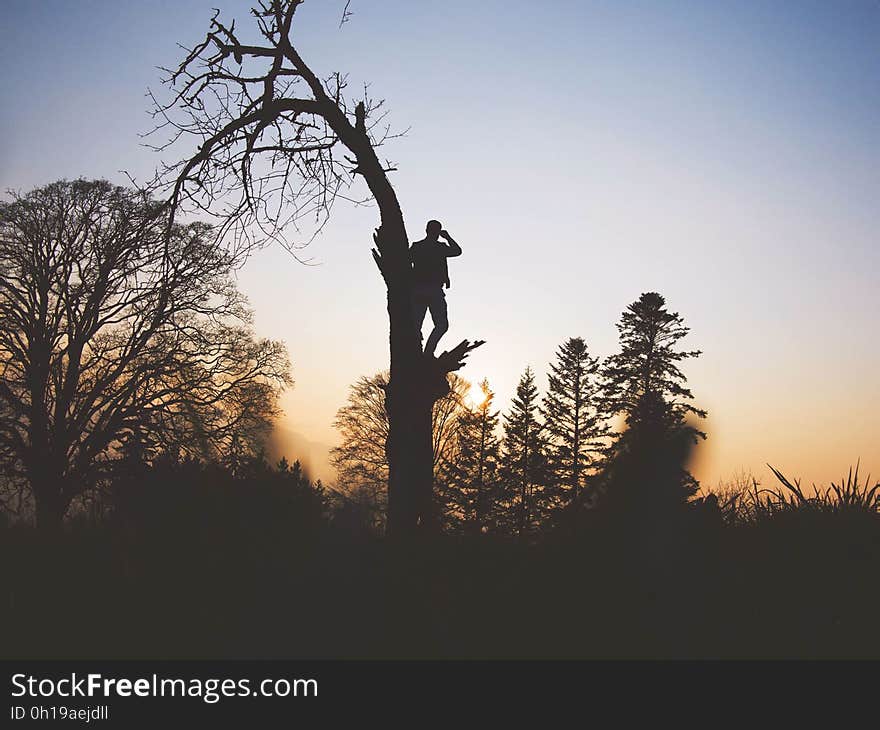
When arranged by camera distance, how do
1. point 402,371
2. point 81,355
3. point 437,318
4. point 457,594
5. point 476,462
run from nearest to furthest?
point 457,594 < point 402,371 < point 437,318 < point 81,355 < point 476,462

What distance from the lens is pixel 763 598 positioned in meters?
5.97

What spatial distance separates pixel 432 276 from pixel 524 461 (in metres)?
26.8

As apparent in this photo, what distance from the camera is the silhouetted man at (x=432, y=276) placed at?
8.28 m

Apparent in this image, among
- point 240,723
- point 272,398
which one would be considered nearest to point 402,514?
point 240,723

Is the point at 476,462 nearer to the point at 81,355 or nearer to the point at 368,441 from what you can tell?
the point at 368,441

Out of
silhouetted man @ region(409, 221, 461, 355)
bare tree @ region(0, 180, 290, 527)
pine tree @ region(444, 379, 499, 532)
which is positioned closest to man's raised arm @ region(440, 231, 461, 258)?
silhouetted man @ region(409, 221, 461, 355)

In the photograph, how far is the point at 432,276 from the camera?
27.2 ft

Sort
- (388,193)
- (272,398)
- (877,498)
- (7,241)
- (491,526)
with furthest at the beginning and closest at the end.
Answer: (272,398) < (7,241) < (491,526) < (388,193) < (877,498)

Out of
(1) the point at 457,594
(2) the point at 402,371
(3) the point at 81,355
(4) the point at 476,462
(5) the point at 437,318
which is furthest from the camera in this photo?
(4) the point at 476,462

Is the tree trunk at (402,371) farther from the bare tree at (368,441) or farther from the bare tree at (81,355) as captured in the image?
the bare tree at (368,441)

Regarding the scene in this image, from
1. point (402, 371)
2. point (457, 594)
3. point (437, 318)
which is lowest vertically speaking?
point (457, 594)

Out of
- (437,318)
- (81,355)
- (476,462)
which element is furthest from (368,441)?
(437,318)

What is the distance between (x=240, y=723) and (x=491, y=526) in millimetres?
5329

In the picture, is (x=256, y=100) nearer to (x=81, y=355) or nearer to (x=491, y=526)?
(x=491, y=526)
